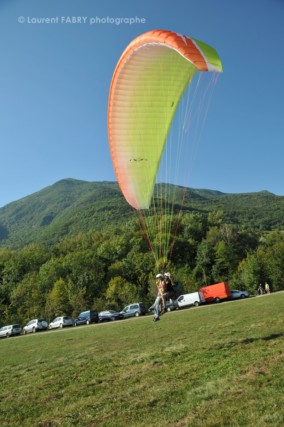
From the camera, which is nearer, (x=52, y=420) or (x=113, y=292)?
(x=52, y=420)

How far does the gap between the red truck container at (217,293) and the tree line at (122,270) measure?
13.3 m

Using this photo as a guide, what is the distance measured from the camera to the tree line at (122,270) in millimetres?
51094

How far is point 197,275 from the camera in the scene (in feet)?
214

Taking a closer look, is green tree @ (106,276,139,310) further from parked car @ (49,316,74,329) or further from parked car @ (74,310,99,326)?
parked car @ (74,310,99,326)

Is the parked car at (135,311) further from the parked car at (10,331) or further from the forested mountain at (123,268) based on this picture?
the parked car at (10,331)

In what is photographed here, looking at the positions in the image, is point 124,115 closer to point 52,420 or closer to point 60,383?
point 60,383

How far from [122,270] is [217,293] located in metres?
28.7

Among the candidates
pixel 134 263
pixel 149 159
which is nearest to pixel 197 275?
pixel 134 263

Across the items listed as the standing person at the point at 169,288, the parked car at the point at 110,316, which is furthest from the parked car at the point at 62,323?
the standing person at the point at 169,288

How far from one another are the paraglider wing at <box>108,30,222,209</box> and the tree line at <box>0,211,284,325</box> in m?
38.3

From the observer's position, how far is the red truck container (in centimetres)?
3638

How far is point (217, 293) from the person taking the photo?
36.8 metres

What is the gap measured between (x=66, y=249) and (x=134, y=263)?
23.8 meters

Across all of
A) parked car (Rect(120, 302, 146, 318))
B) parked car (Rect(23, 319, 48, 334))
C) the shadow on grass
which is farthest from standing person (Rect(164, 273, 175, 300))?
parked car (Rect(23, 319, 48, 334))
